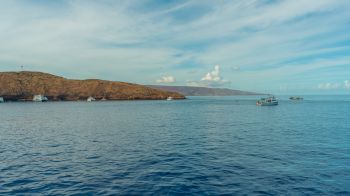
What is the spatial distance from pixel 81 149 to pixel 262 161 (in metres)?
27.6

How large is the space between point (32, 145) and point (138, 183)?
95.7ft

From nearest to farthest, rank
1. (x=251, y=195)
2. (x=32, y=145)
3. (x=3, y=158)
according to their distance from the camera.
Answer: (x=251, y=195)
(x=3, y=158)
(x=32, y=145)

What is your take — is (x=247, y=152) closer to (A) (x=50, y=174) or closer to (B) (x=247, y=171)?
(B) (x=247, y=171)

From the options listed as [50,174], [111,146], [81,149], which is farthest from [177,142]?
[50,174]

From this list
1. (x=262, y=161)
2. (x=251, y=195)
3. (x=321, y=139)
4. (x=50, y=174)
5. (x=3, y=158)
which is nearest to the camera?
(x=251, y=195)

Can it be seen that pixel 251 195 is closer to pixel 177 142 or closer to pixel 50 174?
pixel 50 174

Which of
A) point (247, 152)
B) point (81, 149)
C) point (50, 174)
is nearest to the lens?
point (50, 174)

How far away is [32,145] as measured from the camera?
151 feet

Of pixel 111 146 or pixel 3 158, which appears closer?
pixel 3 158

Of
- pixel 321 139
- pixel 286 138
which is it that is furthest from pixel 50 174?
pixel 321 139

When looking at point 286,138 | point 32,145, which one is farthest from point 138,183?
point 286,138

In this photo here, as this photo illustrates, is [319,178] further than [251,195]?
Yes

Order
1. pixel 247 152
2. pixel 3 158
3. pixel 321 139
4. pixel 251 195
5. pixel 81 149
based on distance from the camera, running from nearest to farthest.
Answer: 1. pixel 251 195
2. pixel 3 158
3. pixel 247 152
4. pixel 81 149
5. pixel 321 139

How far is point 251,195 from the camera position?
75.4ft
